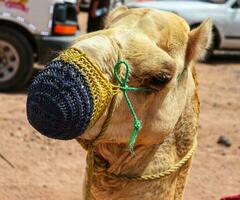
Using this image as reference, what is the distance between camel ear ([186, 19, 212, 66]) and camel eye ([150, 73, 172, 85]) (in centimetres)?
25

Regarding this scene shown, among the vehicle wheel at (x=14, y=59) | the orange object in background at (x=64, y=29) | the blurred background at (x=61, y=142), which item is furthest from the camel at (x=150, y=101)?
the orange object in background at (x=64, y=29)

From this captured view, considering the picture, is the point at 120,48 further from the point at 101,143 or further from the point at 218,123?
the point at 218,123

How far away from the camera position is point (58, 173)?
6699mm

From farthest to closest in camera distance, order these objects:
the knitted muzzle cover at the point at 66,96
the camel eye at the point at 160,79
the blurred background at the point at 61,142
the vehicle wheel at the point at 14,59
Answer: the vehicle wheel at the point at 14,59, the blurred background at the point at 61,142, the camel eye at the point at 160,79, the knitted muzzle cover at the point at 66,96

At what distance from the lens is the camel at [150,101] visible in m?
2.52

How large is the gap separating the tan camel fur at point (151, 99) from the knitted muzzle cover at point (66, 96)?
0.30 feet

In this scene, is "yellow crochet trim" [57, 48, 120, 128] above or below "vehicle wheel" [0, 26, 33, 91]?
above

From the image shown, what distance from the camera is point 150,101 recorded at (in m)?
2.67

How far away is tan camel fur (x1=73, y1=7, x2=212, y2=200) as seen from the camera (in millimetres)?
2521

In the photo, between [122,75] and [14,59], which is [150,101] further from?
[14,59]

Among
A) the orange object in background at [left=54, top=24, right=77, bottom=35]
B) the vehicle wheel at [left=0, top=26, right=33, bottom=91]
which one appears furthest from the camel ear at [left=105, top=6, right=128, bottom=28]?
the orange object in background at [left=54, top=24, right=77, bottom=35]

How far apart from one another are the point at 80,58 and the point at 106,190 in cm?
67

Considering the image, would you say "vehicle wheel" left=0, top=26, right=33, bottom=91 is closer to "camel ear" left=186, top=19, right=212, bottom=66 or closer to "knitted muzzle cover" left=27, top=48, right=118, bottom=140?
"camel ear" left=186, top=19, right=212, bottom=66

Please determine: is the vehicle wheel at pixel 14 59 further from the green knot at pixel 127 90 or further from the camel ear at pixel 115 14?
the green knot at pixel 127 90
